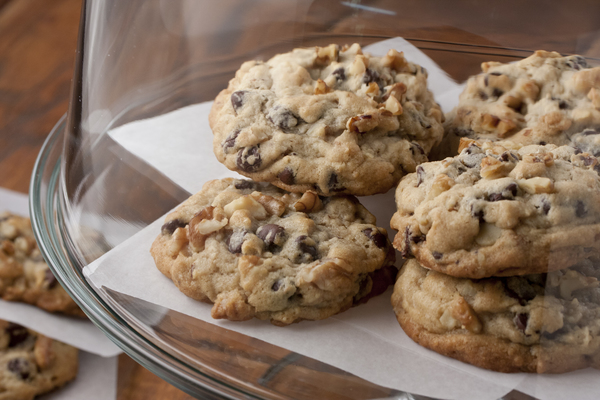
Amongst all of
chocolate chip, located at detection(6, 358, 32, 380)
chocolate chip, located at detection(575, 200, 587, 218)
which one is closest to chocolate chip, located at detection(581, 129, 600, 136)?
chocolate chip, located at detection(575, 200, 587, 218)

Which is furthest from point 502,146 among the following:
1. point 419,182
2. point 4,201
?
point 4,201

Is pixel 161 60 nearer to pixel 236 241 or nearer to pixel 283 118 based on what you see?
pixel 283 118

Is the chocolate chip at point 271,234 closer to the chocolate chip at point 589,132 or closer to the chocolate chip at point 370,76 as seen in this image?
the chocolate chip at point 370,76

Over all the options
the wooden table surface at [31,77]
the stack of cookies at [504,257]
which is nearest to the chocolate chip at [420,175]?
the stack of cookies at [504,257]

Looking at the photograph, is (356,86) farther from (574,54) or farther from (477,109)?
(574,54)

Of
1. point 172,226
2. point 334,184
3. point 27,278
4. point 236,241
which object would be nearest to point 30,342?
point 27,278
